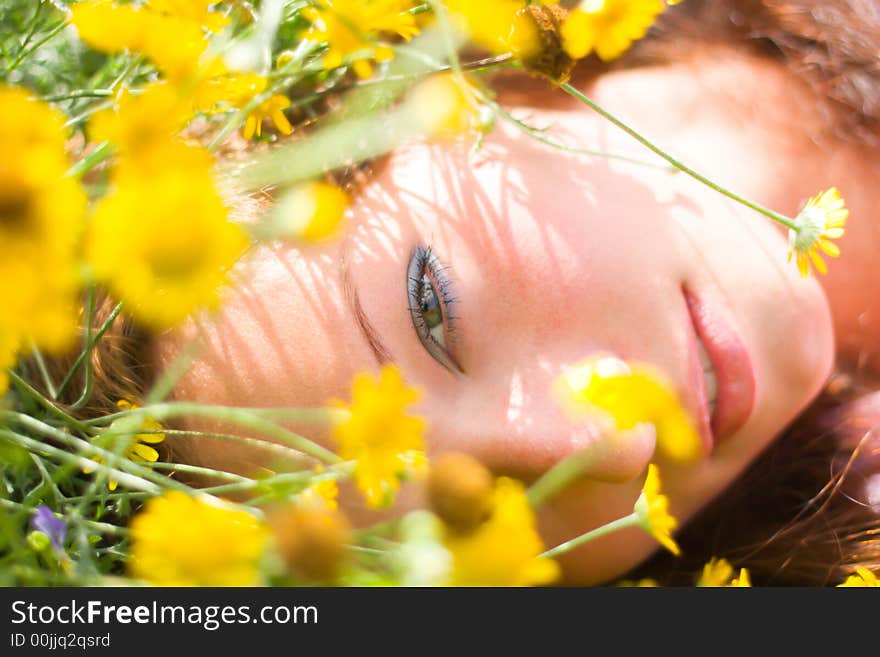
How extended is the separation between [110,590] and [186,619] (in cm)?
4

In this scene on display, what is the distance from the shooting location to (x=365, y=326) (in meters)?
0.59

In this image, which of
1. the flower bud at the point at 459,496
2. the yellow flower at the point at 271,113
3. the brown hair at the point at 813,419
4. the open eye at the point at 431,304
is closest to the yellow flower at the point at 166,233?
the flower bud at the point at 459,496

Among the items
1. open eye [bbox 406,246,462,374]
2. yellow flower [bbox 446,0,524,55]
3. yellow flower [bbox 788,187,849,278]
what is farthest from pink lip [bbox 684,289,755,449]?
yellow flower [bbox 446,0,524,55]

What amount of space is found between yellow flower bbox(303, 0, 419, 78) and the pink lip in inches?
14.6

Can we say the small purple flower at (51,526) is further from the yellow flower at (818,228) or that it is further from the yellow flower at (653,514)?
the yellow flower at (818,228)

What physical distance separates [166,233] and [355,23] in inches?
8.2

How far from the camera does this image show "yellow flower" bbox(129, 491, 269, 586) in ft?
0.86

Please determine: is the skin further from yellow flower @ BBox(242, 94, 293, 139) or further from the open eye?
yellow flower @ BBox(242, 94, 293, 139)

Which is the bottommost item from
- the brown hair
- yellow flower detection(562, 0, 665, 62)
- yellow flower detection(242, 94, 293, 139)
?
the brown hair

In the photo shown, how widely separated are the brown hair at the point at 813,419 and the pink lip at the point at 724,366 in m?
0.31

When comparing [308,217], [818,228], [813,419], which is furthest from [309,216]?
[813,419]

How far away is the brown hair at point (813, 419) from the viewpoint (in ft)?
2.95

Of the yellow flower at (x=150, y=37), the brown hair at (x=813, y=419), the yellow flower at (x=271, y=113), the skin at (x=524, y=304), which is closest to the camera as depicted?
the yellow flower at (x=150, y=37)

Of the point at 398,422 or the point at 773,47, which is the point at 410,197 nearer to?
the point at 398,422
